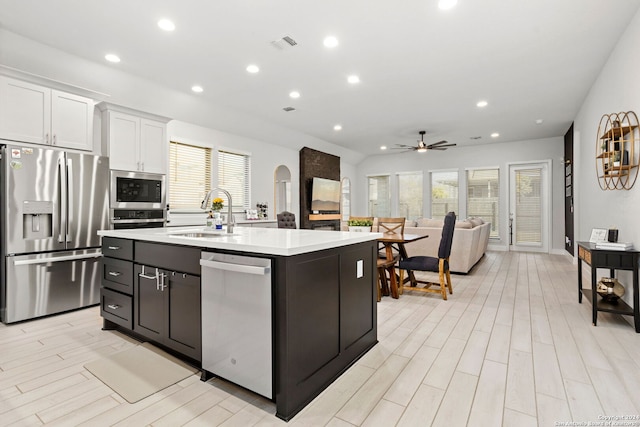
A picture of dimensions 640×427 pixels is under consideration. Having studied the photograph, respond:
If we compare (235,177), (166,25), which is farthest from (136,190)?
(235,177)

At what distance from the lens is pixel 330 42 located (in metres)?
3.39

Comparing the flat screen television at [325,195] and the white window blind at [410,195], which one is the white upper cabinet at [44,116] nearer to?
the flat screen television at [325,195]

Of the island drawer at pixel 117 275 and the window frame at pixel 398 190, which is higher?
the window frame at pixel 398 190

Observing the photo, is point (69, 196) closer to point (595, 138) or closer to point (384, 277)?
point (384, 277)

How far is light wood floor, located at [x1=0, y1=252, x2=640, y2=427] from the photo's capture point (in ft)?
5.48

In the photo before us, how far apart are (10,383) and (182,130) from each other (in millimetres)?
4251

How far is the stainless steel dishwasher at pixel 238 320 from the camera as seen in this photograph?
1.70 m

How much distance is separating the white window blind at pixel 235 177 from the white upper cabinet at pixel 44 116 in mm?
2563

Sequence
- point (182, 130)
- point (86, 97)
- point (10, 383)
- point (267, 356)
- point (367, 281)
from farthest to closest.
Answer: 1. point (182, 130)
2. point (86, 97)
3. point (367, 281)
4. point (10, 383)
5. point (267, 356)

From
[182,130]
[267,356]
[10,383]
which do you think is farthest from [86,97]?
[267,356]

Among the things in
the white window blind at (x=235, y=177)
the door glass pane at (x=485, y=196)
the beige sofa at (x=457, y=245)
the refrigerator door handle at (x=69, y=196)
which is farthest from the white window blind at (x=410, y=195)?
the refrigerator door handle at (x=69, y=196)

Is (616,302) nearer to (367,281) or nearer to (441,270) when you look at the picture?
(441,270)

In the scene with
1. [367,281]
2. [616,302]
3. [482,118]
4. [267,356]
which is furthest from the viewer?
[482,118]

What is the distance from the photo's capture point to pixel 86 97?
376cm
